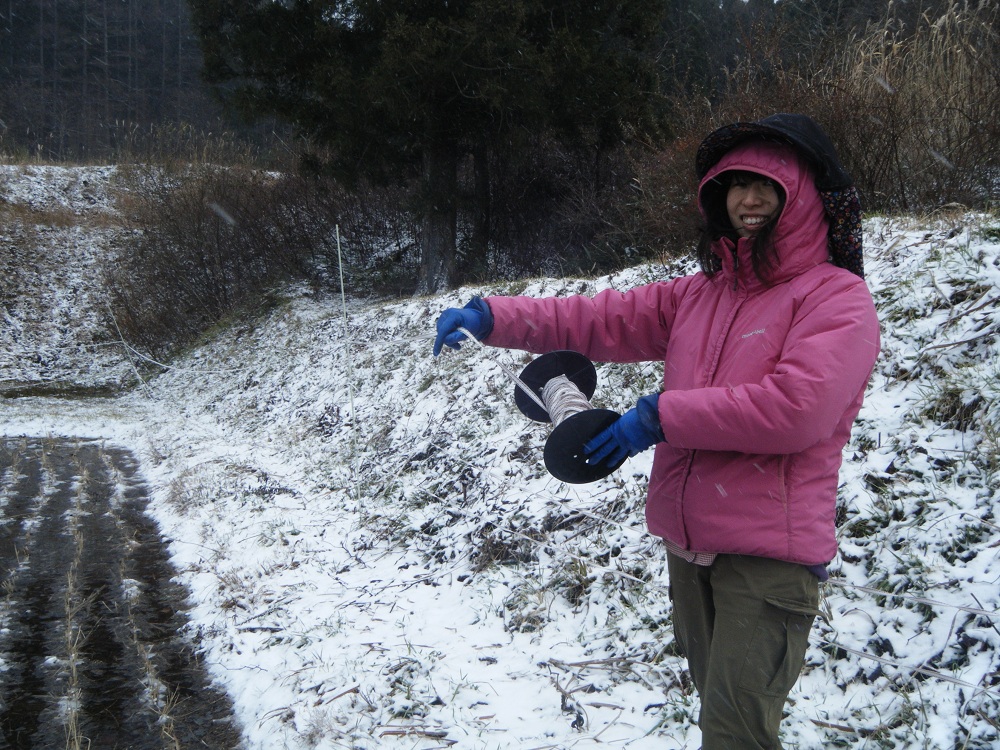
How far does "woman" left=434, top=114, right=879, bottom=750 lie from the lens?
6.31 feet

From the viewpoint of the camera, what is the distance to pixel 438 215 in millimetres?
12922

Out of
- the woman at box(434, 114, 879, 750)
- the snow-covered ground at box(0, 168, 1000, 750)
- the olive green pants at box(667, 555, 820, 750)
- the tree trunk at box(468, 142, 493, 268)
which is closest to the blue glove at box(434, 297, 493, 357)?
the woman at box(434, 114, 879, 750)

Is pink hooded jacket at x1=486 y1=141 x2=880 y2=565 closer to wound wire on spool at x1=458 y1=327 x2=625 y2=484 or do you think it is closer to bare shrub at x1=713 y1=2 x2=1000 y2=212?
wound wire on spool at x1=458 y1=327 x2=625 y2=484

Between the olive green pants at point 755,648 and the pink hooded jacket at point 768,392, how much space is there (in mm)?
77

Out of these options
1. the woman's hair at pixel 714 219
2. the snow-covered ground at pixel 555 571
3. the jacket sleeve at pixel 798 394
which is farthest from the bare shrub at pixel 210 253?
the jacket sleeve at pixel 798 394

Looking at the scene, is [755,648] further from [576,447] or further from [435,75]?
[435,75]

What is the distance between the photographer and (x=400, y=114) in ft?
36.2

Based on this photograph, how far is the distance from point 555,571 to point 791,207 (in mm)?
3033

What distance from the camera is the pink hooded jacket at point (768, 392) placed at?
1.90 meters

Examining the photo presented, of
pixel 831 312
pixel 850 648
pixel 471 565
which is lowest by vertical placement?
pixel 471 565

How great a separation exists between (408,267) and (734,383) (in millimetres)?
14342

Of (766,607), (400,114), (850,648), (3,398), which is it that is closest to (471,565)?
(850,648)

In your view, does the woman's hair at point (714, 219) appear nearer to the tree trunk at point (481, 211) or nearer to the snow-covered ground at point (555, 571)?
the snow-covered ground at point (555, 571)

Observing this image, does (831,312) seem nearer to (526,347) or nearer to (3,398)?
(526,347)
